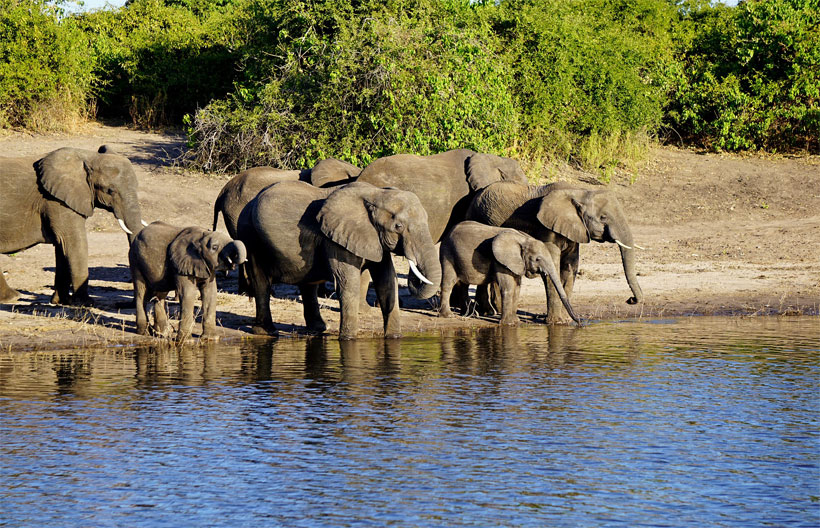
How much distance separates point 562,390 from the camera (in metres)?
10.2

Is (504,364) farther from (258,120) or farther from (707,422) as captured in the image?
(258,120)

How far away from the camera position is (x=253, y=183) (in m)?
15.3

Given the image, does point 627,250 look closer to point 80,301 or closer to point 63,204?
point 80,301

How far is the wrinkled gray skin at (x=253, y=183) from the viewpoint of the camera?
15.2 metres

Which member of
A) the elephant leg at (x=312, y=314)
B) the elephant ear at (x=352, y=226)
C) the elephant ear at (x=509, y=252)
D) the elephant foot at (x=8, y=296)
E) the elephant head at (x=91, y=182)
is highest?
the elephant head at (x=91, y=182)

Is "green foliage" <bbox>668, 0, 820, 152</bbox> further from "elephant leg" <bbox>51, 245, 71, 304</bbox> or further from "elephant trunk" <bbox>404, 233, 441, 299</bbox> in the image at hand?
"elephant leg" <bbox>51, 245, 71, 304</bbox>

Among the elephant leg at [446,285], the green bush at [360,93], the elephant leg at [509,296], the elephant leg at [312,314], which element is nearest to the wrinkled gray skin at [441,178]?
the elephant leg at [446,285]

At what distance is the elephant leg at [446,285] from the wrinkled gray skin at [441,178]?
124cm

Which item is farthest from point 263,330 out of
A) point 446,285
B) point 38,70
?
point 38,70

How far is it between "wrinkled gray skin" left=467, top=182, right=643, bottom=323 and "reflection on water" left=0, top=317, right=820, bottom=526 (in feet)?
6.08

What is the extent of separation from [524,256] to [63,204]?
5.55 m

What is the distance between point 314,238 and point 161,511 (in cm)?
587

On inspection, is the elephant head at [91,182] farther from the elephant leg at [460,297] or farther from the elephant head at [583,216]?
the elephant head at [583,216]

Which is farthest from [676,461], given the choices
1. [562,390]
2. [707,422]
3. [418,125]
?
[418,125]
